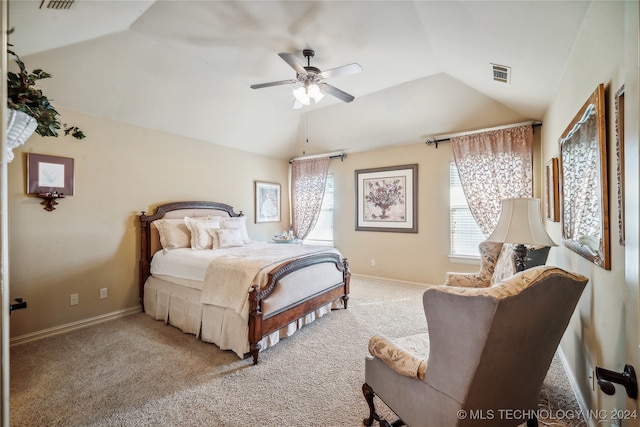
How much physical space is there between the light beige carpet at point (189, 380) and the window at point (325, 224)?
2.74 meters

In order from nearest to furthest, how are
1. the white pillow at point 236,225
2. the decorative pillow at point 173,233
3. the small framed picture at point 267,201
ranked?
the decorative pillow at point 173,233 → the white pillow at point 236,225 → the small framed picture at point 267,201

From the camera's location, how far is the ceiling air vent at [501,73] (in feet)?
8.62

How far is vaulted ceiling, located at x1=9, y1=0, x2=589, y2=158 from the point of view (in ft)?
6.86

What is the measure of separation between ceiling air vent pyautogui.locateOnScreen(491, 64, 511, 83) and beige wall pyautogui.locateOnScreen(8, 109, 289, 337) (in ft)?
13.5

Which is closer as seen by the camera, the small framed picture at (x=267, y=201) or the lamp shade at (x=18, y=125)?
the lamp shade at (x=18, y=125)

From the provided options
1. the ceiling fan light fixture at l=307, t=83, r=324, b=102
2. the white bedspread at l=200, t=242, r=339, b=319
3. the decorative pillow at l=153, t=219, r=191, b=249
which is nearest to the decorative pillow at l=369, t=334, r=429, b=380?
the white bedspread at l=200, t=242, r=339, b=319

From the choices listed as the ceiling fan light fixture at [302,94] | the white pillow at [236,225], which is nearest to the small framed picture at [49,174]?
the white pillow at [236,225]

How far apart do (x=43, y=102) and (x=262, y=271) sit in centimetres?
181

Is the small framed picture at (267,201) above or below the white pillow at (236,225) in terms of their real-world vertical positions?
above

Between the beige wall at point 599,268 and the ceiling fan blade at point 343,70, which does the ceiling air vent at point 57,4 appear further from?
the beige wall at point 599,268

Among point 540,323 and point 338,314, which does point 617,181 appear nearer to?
point 540,323

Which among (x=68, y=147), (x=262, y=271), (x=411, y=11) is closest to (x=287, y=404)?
(x=262, y=271)

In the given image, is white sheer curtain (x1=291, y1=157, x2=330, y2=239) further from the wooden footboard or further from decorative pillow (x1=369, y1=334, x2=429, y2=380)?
decorative pillow (x1=369, y1=334, x2=429, y2=380)

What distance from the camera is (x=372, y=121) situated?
462cm
